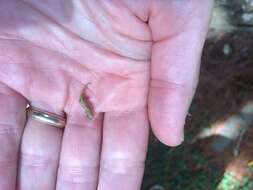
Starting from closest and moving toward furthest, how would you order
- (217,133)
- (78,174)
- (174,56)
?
(174,56) < (78,174) < (217,133)

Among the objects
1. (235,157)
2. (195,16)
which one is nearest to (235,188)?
(235,157)

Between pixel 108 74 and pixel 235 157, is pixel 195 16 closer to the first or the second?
pixel 108 74

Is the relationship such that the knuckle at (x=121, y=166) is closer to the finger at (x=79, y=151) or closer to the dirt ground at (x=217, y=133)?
the finger at (x=79, y=151)

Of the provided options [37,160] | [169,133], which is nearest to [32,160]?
[37,160]

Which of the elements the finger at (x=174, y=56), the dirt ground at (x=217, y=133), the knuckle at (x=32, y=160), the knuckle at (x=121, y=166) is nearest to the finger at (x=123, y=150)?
the knuckle at (x=121, y=166)

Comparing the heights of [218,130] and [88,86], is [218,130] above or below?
below

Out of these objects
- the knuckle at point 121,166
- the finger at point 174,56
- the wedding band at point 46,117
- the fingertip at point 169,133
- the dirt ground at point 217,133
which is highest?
the finger at point 174,56

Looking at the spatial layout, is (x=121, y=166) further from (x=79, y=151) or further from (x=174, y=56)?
(x=174, y=56)
